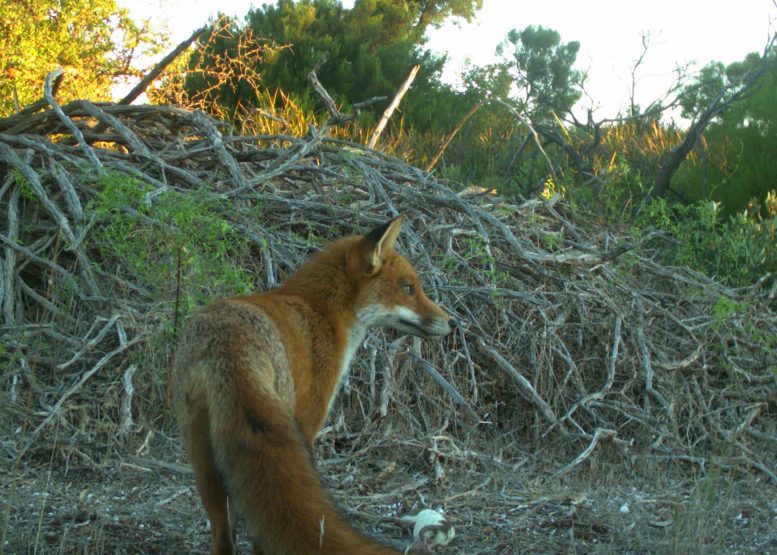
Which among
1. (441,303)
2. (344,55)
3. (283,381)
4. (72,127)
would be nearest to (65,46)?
(344,55)

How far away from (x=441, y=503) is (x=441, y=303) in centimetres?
218

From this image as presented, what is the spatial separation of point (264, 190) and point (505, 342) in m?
2.47

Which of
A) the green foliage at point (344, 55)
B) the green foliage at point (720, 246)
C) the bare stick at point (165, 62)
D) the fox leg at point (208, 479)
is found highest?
the green foliage at point (344, 55)

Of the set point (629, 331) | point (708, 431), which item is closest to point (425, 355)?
point (629, 331)

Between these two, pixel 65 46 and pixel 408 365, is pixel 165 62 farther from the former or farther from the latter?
pixel 65 46

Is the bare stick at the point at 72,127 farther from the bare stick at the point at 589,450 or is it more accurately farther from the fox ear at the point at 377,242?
the bare stick at the point at 589,450

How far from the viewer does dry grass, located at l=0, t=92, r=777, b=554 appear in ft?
15.9

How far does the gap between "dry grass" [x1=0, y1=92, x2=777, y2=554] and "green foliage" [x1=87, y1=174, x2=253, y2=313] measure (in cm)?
3

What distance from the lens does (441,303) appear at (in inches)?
273

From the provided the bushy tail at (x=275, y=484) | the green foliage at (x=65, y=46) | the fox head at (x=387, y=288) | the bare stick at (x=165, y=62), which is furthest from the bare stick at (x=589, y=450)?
the green foliage at (x=65, y=46)

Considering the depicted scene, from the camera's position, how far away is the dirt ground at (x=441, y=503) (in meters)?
4.36

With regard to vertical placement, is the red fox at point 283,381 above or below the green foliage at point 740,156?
below

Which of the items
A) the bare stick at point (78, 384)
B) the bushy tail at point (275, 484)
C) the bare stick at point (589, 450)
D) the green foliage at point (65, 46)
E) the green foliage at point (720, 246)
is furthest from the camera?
the green foliage at point (65, 46)

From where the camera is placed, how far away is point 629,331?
23.7 ft
